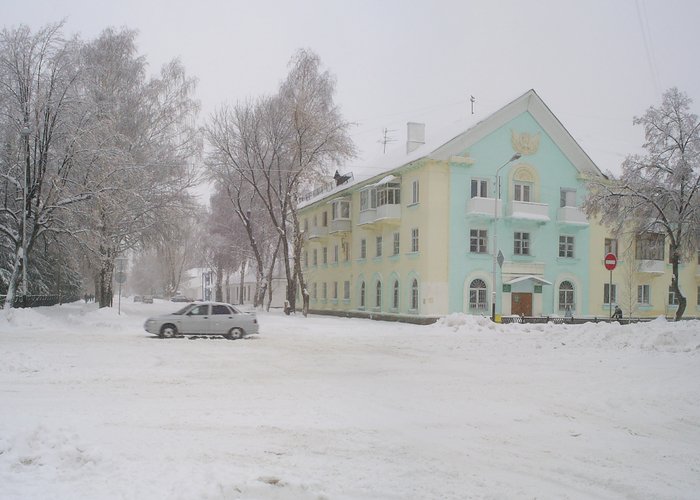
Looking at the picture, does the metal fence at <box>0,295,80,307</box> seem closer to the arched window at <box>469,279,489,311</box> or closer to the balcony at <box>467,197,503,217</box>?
the arched window at <box>469,279,489,311</box>

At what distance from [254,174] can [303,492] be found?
140 ft

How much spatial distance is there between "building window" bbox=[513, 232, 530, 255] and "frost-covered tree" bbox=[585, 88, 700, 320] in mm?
6807

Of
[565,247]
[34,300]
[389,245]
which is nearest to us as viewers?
[34,300]

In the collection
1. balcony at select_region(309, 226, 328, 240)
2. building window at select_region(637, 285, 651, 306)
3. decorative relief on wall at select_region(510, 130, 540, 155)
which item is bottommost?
building window at select_region(637, 285, 651, 306)

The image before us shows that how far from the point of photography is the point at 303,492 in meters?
6.20

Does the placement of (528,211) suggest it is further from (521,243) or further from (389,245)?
(389,245)

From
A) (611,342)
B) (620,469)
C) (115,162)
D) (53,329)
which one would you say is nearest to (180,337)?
(53,329)

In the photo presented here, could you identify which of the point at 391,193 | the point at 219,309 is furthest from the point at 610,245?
the point at 219,309

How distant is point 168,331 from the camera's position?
961 inches

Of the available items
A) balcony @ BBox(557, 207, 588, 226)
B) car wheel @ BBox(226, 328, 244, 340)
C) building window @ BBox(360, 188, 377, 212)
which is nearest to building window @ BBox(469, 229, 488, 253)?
balcony @ BBox(557, 207, 588, 226)

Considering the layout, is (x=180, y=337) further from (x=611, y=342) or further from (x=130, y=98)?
(x=130, y=98)

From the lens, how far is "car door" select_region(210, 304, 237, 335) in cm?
2473

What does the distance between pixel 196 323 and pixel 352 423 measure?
16.3 meters

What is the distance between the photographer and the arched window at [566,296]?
41.5 metres
